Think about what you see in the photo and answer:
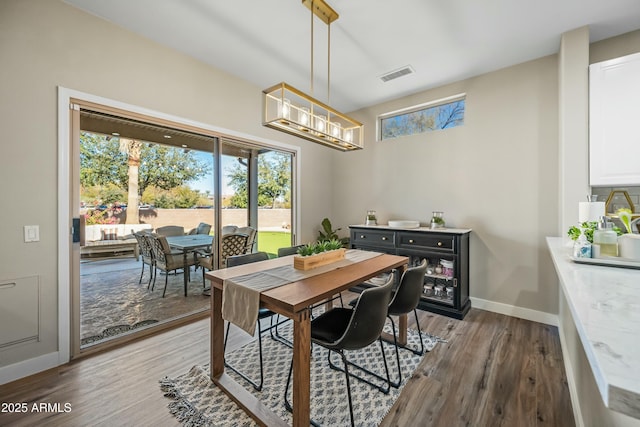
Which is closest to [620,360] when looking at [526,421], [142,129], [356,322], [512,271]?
[356,322]

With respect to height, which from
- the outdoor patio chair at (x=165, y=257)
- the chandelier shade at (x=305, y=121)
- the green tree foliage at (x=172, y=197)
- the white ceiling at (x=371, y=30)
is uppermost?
the white ceiling at (x=371, y=30)

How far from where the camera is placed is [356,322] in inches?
63.6

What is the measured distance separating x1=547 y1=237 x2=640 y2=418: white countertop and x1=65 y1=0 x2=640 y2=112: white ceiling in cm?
223

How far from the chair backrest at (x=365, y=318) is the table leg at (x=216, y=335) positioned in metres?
0.97

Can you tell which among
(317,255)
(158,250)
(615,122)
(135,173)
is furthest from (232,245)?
(615,122)

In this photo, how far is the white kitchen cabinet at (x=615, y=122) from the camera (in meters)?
2.22

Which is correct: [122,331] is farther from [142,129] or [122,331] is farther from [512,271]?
[512,271]

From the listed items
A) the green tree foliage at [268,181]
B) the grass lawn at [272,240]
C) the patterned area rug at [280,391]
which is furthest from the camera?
the grass lawn at [272,240]

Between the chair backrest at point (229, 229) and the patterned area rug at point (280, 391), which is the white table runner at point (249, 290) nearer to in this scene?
the patterned area rug at point (280, 391)

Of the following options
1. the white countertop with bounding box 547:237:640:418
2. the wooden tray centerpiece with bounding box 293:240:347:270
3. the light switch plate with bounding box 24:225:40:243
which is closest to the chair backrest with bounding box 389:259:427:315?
the wooden tray centerpiece with bounding box 293:240:347:270

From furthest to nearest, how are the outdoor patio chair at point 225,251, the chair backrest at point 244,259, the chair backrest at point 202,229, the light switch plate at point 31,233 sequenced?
1. the outdoor patio chair at point 225,251
2. the chair backrest at point 202,229
3. the chair backrest at point 244,259
4. the light switch plate at point 31,233

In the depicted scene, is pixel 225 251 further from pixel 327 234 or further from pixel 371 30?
pixel 371 30

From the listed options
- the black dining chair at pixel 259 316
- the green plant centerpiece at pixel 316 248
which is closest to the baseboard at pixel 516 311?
the green plant centerpiece at pixel 316 248

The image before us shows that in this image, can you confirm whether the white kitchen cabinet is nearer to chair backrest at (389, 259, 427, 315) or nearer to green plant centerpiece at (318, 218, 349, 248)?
chair backrest at (389, 259, 427, 315)
